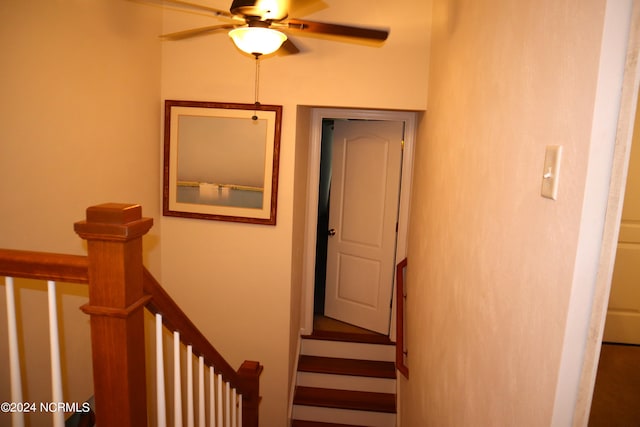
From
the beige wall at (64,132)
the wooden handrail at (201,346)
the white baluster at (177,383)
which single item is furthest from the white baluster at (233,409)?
the beige wall at (64,132)

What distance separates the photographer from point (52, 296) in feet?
3.09

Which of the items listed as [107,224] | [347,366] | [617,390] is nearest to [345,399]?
[347,366]

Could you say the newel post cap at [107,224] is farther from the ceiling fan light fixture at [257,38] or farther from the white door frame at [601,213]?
the ceiling fan light fixture at [257,38]

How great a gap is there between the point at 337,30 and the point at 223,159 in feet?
5.27

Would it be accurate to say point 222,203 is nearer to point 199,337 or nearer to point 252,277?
point 252,277

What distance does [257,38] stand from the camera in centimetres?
183

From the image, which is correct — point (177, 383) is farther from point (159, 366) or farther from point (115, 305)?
point (115, 305)

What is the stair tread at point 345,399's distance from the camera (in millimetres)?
3631

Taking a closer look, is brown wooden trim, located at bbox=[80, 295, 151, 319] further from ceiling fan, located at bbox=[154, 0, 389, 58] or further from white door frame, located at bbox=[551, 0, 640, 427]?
ceiling fan, located at bbox=[154, 0, 389, 58]

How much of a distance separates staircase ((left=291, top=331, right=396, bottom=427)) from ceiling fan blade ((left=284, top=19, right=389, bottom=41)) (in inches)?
115

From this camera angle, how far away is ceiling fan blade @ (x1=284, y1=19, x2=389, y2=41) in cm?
184

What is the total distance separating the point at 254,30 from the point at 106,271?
4.27 ft

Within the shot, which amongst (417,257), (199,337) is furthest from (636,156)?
(417,257)

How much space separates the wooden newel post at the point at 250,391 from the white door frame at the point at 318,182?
6.28ft
